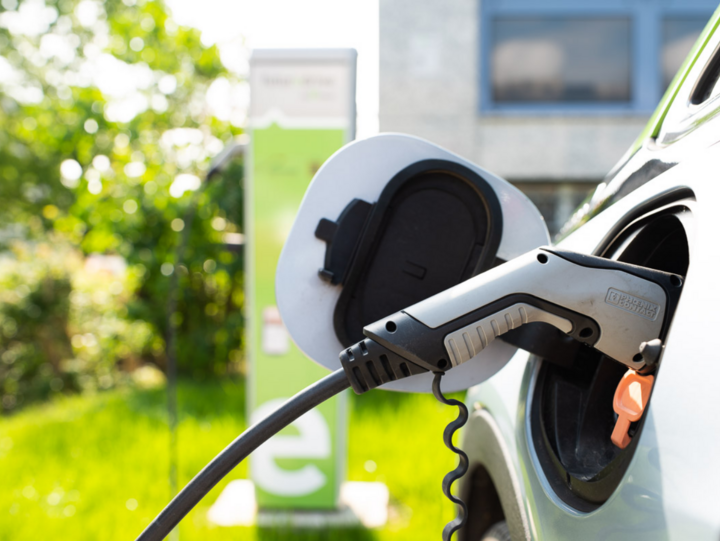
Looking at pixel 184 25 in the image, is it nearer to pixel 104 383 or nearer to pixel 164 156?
pixel 164 156

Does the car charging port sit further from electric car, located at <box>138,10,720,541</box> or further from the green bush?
the green bush

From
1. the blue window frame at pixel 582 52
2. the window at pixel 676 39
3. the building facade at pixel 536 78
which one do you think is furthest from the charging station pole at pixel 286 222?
the window at pixel 676 39

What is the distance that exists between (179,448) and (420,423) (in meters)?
1.50

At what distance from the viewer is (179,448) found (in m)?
3.60

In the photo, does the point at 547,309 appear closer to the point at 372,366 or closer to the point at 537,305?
the point at 537,305

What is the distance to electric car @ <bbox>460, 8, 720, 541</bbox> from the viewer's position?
21.2 inches

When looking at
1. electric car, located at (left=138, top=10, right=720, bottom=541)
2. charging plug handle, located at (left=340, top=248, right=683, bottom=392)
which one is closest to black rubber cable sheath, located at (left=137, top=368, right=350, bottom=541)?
electric car, located at (left=138, top=10, right=720, bottom=541)

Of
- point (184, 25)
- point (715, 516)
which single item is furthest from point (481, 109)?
point (715, 516)

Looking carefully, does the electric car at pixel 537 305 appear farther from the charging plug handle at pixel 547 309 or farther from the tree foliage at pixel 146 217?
the tree foliage at pixel 146 217

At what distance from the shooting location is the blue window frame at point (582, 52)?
19.0 ft

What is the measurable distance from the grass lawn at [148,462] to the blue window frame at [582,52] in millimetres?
3362

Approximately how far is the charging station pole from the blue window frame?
3421 mm

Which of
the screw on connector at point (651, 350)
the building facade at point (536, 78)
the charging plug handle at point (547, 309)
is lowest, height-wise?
the screw on connector at point (651, 350)

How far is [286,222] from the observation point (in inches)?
111
